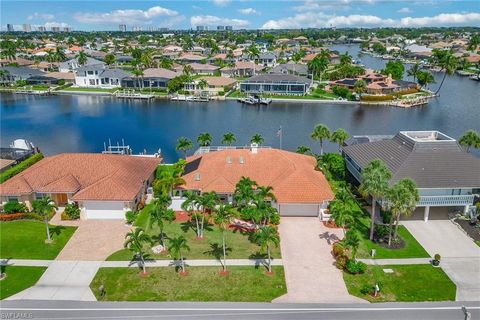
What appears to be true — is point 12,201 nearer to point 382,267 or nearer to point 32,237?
point 32,237

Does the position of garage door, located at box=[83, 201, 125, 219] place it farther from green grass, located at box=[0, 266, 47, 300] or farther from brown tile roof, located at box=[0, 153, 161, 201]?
green grass, located at box=[0, 266, 47, 300]

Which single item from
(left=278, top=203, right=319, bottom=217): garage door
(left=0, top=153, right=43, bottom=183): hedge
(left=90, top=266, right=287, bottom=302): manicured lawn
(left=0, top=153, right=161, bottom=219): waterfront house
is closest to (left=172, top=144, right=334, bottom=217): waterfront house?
(left=278, top=203, right=319, bottom=217): garage door

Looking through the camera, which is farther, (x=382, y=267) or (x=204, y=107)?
(x=204, y=107)

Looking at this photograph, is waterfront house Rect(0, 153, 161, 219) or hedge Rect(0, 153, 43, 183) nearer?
waterfront house Rect(0, 153, 161, 219)

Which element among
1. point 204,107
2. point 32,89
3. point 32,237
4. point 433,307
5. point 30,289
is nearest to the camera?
point 433,307

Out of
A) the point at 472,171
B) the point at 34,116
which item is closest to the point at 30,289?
the point at 472,171

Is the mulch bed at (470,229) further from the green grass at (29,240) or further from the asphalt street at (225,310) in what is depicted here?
the green grass at (29,240)

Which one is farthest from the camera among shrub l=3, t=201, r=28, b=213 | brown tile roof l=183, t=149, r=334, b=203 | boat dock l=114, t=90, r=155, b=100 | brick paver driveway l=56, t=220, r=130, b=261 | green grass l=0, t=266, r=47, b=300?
boat dock l=114, t=90, r=155, b=100

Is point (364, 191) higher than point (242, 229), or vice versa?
point (364, 191)
